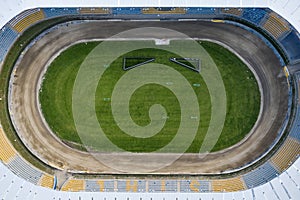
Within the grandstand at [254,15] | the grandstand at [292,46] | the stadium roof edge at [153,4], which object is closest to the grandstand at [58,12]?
the stadium roof edge at [153,4]

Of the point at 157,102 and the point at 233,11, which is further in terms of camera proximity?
the point at 157,102

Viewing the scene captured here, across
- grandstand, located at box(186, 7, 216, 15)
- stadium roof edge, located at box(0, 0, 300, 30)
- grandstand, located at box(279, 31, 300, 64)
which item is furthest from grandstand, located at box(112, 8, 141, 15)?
grandstand, located at box(279, 31, 300, 64)

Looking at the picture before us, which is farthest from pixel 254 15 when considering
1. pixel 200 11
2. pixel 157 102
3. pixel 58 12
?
pixel 58 12

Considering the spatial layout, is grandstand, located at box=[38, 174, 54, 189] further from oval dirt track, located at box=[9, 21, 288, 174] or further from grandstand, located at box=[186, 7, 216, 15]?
grandstand, located at box=[186, 7, 216, 15]

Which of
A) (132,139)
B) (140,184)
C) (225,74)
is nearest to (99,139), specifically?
(132,139)

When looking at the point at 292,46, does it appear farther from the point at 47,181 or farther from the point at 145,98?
the point at 47,181

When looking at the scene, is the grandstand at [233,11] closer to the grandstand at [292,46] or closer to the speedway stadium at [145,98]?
the speedway stadium at [145,98]
